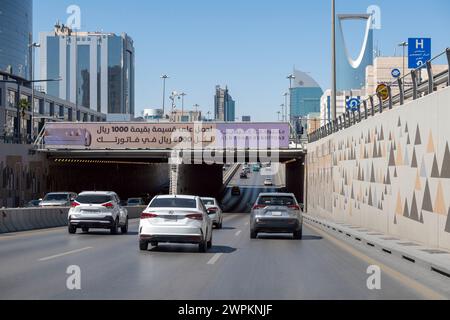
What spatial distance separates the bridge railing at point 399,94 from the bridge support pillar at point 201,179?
30150 mm

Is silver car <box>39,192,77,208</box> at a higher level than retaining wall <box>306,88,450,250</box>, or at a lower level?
lower

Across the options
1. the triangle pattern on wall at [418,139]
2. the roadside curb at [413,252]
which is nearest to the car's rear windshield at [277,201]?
the roadside curb at [413,252]

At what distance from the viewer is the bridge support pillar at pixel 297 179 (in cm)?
7398

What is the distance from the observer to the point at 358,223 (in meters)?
33.6

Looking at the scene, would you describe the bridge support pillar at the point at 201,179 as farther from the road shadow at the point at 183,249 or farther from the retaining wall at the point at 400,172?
the road shadow at the point at 183,249

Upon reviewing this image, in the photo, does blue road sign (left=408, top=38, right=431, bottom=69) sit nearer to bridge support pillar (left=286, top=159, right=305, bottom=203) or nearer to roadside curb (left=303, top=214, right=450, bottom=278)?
roadside curb (left=303, top=214, right=450, bottom=278)

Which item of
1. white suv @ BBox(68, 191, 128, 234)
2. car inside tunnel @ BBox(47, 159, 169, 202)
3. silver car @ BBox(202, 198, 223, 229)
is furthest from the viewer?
car inside tunnel @ BBox(47, 159, 169, 202)

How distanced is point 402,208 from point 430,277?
34.1 ft

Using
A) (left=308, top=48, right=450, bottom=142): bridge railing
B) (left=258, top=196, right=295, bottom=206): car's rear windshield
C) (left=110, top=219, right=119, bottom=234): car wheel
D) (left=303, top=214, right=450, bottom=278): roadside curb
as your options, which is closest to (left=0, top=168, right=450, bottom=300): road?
(left=303, top=214, right=450, bottom=278): roadside curb

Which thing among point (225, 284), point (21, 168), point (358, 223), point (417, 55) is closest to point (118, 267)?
point (225, 284)

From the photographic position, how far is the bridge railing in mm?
21156

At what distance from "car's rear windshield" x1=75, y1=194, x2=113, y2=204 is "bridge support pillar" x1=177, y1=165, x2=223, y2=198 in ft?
150

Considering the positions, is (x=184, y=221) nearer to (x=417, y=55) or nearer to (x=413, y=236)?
(x=413, y=236)

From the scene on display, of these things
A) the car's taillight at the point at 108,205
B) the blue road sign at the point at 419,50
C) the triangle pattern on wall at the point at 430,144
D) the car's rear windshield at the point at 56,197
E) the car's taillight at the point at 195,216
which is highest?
the blue road sign at the point at 419,50
